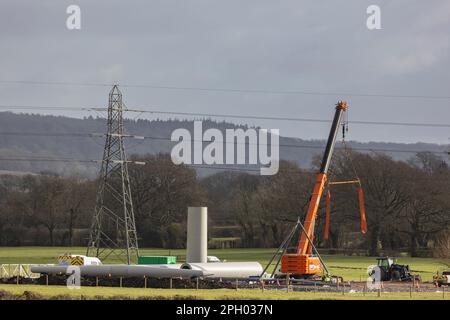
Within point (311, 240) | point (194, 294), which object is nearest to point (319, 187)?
point (311, 240)

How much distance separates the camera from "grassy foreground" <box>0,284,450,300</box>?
173ft

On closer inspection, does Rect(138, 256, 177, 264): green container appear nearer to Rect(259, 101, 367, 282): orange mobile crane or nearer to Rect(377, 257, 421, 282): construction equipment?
Rect(259, 101, 367, 282): orange mobile crane

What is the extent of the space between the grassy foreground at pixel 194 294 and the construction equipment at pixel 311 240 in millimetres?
8294

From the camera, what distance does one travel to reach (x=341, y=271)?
94438mm

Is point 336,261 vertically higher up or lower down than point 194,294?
higher up

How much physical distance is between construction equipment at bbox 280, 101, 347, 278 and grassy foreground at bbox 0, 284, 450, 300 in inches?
327

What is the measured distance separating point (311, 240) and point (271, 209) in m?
74.3

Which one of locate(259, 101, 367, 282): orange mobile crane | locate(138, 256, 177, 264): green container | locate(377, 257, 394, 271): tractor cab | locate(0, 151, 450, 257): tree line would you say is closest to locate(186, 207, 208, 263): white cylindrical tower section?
locate(138, 256, 177, 264): green container

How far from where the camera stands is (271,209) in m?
147

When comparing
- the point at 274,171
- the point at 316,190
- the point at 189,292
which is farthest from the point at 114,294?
the point at 274,171

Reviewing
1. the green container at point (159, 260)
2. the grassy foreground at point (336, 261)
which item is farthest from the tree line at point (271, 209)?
the green container at point (159, 260)

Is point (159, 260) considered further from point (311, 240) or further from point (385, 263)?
point (385, 263)

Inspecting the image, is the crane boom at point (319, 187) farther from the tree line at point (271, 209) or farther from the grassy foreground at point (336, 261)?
the tree line at point (271, 209)
